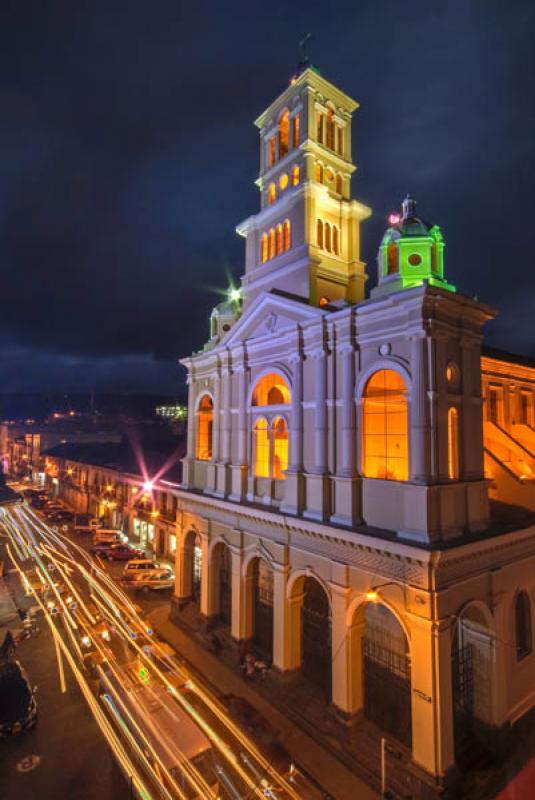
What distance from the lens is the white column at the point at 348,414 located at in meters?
15.1

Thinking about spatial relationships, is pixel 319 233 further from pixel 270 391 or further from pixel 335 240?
pixel 270 391

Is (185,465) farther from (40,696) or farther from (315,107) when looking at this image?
(315,107)

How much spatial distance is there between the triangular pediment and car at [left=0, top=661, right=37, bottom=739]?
54.2 ft

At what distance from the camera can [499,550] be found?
14141mm

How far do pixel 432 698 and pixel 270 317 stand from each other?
15.4 meters

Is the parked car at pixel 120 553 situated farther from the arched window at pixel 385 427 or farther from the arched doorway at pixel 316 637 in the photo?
the arched window at pixel 385 427

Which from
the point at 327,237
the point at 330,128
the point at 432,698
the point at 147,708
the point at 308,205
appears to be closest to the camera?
the point at 432,698

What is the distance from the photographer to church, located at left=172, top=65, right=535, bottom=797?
1283 cm

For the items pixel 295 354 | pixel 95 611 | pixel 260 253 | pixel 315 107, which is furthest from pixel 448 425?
pixel 95 611

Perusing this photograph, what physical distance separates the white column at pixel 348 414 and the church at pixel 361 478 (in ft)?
0.24

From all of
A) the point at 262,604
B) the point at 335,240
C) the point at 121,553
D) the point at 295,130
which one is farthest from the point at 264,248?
the point at 121,553

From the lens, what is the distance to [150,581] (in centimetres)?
2702

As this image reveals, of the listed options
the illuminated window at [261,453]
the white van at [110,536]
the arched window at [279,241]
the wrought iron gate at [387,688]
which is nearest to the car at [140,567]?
the white van at [110,536]

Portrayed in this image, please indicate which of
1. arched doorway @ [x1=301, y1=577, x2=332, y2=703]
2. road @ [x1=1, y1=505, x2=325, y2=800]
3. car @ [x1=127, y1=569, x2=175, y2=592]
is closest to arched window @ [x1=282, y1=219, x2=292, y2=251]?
arched doorway @ [x1=301, y1=577, x2=332, y2=703]
